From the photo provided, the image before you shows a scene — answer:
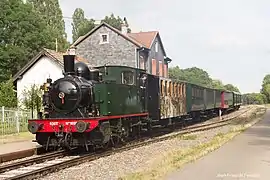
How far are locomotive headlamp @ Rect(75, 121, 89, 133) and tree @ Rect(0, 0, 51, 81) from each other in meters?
35.8

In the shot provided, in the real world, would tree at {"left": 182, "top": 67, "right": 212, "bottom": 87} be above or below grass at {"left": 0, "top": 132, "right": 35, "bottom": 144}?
above

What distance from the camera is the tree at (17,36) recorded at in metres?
47.8

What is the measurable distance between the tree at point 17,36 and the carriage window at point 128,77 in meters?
32.8

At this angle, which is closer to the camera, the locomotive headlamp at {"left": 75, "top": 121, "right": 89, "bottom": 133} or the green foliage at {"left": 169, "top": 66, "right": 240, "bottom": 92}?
the locomotive headlamp at {"left": 75, "top": 121, "right": 89, "bottom": 133}

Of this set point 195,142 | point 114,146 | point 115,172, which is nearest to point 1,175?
point 115,172

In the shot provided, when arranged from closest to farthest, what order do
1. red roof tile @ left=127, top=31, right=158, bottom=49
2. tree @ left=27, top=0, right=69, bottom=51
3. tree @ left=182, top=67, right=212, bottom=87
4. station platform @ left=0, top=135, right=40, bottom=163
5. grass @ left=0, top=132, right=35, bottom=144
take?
station platform @ left=0, top=135, right=40, bottom=163 < grass @ left=0, top=132, right=35, bottom=144 < red roof tile @ left=127, top=31, right=158, bottom=49 < tree @ left=27, top=0, right=69, bottom=51 < tree @ left=182, top=67, right=212, bottom=87

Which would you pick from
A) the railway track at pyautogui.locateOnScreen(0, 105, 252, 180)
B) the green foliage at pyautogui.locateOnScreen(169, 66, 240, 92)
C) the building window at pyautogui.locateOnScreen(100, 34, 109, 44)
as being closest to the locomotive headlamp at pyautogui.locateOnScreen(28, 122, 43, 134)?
the railway track at pyautogui.locateOnScreen(0, 105, 252, 180)

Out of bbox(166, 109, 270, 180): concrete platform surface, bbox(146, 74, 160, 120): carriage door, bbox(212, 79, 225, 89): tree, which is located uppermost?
bbox(212, 79, 225, 89): tree

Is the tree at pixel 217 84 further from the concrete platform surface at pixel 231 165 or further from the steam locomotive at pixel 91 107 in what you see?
the concrete platform surface at pixel 231 165

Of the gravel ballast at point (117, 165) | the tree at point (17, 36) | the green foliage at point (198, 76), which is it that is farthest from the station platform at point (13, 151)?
the green foliage at point (198, 76)

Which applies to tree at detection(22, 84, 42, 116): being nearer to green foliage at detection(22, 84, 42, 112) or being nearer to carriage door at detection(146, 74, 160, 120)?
green foliage at detection(22, 84, 42, 112)

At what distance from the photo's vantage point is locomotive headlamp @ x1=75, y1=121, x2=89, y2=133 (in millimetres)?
13680

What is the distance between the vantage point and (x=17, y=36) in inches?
1932

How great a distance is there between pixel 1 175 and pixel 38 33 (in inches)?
1601
